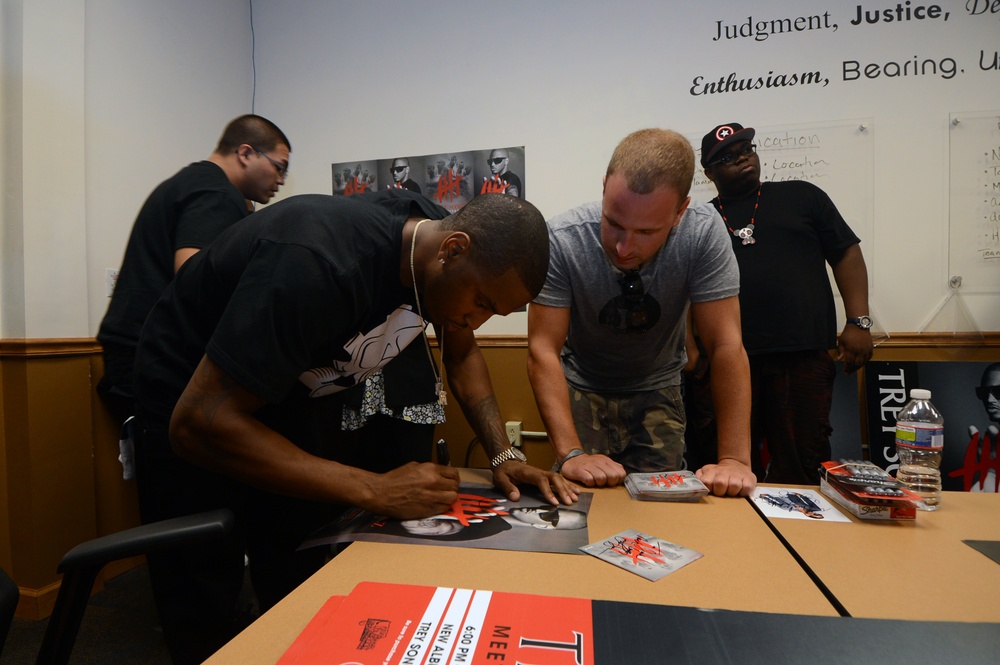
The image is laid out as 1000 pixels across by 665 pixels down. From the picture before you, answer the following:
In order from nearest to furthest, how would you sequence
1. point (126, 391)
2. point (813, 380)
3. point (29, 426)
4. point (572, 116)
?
point (126, 391), point (29, 426), point (813, 380), point (572, 116)

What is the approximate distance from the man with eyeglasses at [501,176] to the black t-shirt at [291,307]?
1.74m

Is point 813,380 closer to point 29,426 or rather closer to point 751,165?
point 751,165

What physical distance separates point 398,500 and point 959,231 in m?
2.67

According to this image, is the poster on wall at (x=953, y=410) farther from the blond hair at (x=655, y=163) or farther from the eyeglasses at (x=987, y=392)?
the blond hair at (x=655, y=163)

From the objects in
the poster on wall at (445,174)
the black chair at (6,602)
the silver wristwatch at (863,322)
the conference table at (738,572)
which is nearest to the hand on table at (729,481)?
the conference table at (738,572)

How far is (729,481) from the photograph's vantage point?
110 cm

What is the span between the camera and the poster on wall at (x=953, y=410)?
235 centimetres

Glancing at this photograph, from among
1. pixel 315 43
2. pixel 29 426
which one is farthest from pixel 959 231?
pixel 29 426

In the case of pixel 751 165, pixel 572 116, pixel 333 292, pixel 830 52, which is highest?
pixel 830 52

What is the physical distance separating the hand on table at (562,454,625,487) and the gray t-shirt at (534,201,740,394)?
1.34 feet

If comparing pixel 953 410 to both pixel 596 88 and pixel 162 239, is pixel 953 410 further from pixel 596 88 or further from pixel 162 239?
pixel 162 239

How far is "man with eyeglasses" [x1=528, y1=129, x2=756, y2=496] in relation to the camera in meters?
1.21

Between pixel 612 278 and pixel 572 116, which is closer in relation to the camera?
pixel 612 278

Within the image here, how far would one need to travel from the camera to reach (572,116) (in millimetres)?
2740
